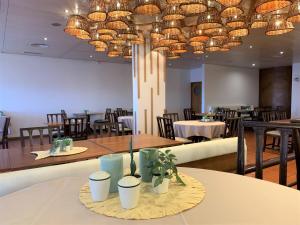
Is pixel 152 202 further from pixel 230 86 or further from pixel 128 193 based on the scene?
pixel 230 86

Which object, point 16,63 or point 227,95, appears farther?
point 227,95

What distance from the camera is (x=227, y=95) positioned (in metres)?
11.8

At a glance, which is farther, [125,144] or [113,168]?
[125,144]

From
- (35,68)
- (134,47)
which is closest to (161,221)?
(134,47)

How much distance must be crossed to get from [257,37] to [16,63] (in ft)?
24.3

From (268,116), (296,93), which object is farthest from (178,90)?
(268,116)

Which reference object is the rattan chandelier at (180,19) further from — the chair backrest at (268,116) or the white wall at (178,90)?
the white wall at (178,90)

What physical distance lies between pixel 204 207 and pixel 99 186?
1.52ft

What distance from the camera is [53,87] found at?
8.77m

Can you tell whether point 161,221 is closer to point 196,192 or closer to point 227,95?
point 196,192

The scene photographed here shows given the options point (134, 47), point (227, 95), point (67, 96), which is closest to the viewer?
point (134, 47)

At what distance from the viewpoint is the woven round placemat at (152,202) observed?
3.20 ft

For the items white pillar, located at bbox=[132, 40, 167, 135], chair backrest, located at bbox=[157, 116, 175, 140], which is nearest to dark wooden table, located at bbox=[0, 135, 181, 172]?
chair backrest, located at bbox=[157, 116, 175, 140]

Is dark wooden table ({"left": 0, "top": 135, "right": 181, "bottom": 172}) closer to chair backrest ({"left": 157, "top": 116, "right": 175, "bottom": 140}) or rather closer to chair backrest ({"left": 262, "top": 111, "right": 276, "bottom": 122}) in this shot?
chair backrest ({"left": 157, "top": 116, "right": 175, "bottom": 140})
